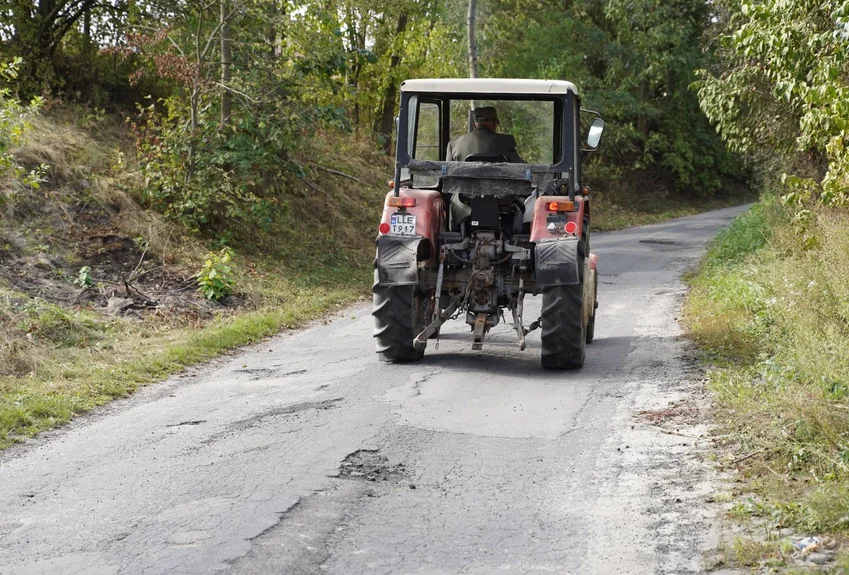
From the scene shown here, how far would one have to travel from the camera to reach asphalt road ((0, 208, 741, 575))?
476 centimetres

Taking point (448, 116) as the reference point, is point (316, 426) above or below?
below

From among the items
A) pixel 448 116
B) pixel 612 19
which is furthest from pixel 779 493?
pixel 612 19

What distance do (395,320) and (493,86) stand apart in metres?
2.35

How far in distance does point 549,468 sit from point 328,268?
11.0 m

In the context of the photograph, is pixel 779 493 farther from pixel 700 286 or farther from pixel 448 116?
pixel 700 286

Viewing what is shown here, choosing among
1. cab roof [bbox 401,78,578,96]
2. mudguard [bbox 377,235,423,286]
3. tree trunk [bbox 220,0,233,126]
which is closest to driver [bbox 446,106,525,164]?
cab roof [bbox 401,78,578,96]

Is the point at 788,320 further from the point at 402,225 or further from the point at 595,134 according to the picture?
the point at 402,225

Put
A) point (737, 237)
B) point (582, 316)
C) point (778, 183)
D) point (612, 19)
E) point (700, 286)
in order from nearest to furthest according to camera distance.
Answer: point (582, 316)
point (700, 286)
point (737, 237)
point (778, 183)
point (612, 19)

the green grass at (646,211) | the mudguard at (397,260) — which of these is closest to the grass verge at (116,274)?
the mudguard at (397,260)

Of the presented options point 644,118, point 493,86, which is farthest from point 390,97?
point 493,86

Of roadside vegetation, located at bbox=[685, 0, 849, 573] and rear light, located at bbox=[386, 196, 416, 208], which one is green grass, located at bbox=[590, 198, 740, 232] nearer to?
roadside vegetation, located at bbox=[685, 0, 849, 573]

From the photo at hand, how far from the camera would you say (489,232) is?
945 cm

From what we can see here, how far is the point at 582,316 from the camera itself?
906 centimetres

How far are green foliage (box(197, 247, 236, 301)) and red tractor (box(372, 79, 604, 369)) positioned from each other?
4199mm
